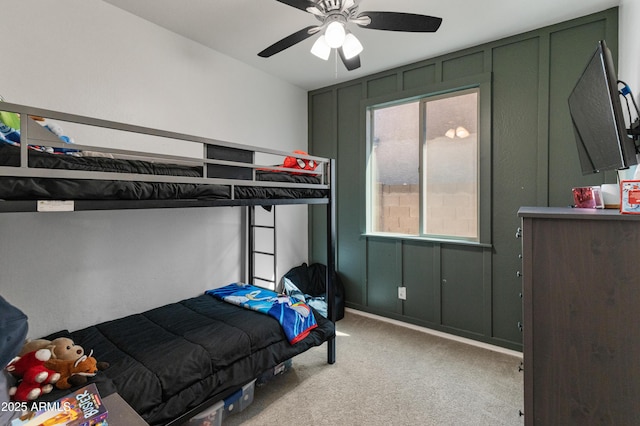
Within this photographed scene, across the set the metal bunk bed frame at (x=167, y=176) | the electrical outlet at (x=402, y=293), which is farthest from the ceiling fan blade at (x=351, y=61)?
the electrical outlet at (x=402, y=293)

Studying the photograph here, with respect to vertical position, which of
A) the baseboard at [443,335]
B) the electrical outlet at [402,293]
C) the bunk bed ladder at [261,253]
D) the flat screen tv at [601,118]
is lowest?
the baseboard at [443,335]

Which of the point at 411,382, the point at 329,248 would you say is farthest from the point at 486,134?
the point at 411,382

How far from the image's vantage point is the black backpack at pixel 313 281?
11.2 ft

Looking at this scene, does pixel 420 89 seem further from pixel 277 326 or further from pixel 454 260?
pixel 277 326

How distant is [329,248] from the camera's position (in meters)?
2.50

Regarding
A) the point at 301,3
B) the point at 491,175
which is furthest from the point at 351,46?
the point at 491,175

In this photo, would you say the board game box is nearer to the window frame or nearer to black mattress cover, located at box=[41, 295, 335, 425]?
black mattress cover, located at box=[41, 295, 335, 425]

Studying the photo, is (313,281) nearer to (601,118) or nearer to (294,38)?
(294,38)

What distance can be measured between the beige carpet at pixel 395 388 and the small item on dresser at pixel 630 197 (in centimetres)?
141

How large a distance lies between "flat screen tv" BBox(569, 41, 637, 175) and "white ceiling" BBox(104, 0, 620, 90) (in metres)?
0.89

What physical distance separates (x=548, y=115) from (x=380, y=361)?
233 centimetres

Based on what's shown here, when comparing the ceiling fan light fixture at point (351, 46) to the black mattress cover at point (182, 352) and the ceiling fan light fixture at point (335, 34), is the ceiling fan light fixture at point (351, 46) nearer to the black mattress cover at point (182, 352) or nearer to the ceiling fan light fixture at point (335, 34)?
the ceiling fan light fixture at point (335, 34)

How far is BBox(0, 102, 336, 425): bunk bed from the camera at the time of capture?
118 centimetres

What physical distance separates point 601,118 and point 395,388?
75.9 inches
